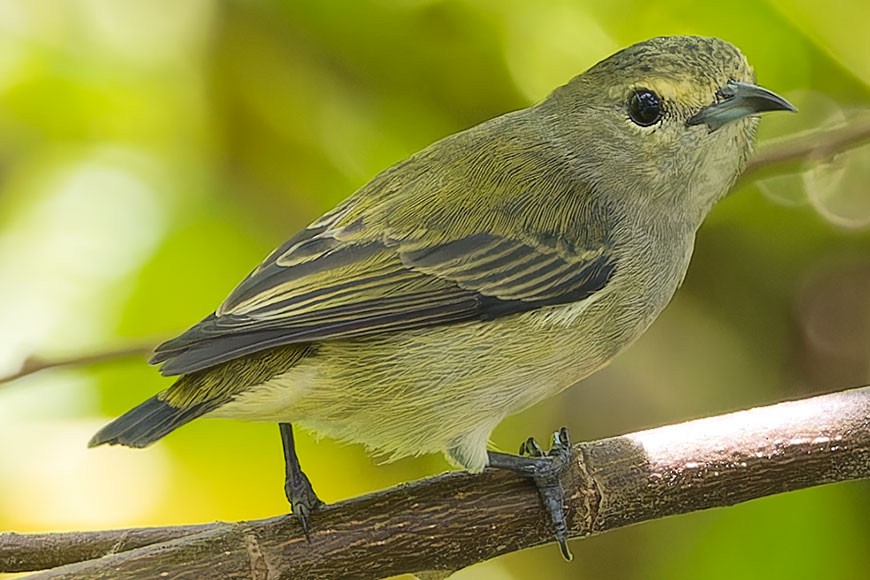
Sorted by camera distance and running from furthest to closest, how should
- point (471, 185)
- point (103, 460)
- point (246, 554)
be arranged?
point (103, 460), point (471, 185), point (246, 554)

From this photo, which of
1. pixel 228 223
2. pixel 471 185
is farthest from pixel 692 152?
pixel 228 223

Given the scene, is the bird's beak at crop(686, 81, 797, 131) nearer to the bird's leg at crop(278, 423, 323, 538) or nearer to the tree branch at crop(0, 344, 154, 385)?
the bird's leg at crop(278, 423, 323, 538)

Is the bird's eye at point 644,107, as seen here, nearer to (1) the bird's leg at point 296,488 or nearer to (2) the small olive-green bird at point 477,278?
(2) the small olive-green bird at point 477,278

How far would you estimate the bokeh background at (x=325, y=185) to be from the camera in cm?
353

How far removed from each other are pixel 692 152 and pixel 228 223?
1538mm

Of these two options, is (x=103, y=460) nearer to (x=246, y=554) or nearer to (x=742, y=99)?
(x=246, y=554)

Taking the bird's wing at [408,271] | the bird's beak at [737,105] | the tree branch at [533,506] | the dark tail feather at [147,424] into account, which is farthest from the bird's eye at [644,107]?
the dark tail feather at [147,424]

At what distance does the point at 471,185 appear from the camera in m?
2.79

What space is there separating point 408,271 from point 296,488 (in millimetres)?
521

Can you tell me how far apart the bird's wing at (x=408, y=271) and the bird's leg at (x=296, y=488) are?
33 cm

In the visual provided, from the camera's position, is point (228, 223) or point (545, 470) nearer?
point (545, 470)

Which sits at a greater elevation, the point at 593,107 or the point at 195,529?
the point at 593,107

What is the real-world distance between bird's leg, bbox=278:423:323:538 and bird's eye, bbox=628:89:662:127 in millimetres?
1088

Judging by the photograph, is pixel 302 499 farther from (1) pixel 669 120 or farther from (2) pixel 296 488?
(1) pixel 669 120
